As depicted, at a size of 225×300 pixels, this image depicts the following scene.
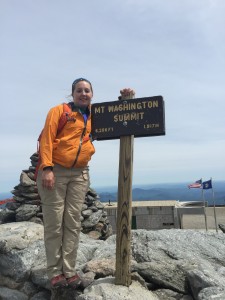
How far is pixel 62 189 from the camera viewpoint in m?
5.00

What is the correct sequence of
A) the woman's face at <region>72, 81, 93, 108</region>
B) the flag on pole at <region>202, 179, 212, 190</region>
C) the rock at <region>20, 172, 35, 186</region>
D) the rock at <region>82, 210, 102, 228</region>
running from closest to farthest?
1. the woman's face at <region>72, 81, 93, 108</region>
2. the rock at <region>20, 172, 35, 186</region>
3. the rock at <region>82, 210, 102, 228</region>
4. the flag on pole at <region>202, 179, 212, 190</region>

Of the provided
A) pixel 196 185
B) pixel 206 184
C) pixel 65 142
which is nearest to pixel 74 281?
pixel 65 142

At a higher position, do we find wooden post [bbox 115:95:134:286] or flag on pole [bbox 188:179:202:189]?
flag on pole [bbox 188:179:202:189]

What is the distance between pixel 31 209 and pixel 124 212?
25.4ft

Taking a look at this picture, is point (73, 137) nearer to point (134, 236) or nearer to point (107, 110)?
point (107, 110)

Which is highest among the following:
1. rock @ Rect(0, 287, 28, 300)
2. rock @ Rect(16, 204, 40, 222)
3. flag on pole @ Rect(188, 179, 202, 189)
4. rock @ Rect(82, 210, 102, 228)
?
flag on pole @ Rect(188, 179, 202, 189)

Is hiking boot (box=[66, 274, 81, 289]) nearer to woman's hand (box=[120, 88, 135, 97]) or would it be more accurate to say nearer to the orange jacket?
the orange jacket

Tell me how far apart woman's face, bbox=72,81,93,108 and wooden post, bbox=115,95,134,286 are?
89 cm

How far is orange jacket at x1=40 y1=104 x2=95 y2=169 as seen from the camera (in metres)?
4.80

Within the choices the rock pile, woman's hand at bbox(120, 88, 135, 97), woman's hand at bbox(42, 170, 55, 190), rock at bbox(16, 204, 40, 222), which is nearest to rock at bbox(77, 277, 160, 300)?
the rock pile

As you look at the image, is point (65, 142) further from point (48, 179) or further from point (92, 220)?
point (92, 220)

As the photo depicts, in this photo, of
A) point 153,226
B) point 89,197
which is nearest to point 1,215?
point 89,197

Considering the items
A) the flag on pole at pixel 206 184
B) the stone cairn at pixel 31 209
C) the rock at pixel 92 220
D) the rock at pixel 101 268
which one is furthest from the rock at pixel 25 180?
the flag on pole at pixel 206 184

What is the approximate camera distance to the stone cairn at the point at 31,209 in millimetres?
11969
